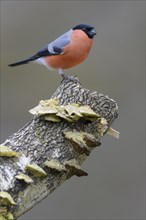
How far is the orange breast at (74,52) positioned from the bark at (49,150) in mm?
292

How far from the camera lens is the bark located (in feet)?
5.19

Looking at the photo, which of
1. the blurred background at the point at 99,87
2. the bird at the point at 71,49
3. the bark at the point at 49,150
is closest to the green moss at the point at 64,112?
the bark at the point at 49,150

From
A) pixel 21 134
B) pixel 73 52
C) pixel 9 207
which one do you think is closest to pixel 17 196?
pixel 9 207

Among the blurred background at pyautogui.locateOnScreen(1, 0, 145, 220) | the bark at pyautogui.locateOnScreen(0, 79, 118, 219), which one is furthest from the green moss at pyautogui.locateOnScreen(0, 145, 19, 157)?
the blurred background at pyautogui.locateOnScreen(1, 0, 145, 220)

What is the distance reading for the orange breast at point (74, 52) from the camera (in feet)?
6.65

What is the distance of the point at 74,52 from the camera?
2.03 metres

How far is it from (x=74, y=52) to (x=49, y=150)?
1.45 feet

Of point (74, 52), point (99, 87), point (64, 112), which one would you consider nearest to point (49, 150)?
point (64, 112)

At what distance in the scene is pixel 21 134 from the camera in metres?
1.68

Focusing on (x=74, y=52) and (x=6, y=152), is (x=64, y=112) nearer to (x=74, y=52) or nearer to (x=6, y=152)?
(x=6, y=152)

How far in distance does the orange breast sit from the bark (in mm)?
292

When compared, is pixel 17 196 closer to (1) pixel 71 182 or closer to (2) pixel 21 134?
(2) pixel 21 134

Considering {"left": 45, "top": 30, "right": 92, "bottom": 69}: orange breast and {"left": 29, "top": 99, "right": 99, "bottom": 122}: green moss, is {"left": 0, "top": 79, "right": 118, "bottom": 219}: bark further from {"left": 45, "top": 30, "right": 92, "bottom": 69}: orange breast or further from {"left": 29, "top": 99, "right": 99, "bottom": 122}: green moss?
{"left": 45, "top": 30, "right": 92, "bottom": 69}: orange breast

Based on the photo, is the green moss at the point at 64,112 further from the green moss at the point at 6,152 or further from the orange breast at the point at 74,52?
the orange breast at the point at 74,52
